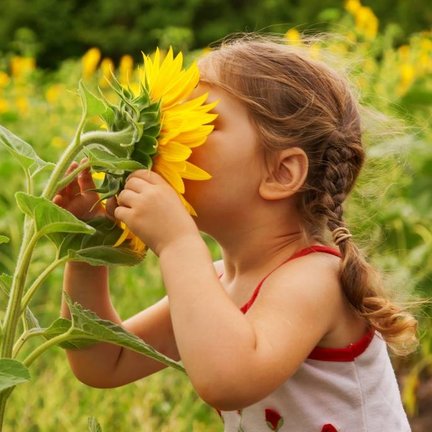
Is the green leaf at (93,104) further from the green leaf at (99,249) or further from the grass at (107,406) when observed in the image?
the grass at (107,406)

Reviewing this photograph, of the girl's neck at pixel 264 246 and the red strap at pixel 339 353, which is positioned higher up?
the girl's neck at pixel 264 246

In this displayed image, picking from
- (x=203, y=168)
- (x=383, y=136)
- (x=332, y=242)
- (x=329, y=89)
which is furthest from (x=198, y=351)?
(x=383, y=136)

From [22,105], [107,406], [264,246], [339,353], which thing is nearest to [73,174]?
[264,246]

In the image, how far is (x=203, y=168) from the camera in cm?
158

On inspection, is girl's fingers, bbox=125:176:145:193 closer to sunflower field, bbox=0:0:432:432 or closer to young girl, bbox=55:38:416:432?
young girl, bbox=55:38:416:432

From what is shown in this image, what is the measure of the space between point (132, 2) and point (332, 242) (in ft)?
32.4

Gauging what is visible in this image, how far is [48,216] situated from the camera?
1375mm

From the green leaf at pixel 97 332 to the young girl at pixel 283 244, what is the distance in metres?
0.10

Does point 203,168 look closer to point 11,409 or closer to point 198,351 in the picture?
point 198,351

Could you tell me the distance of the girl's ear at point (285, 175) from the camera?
1.65 m

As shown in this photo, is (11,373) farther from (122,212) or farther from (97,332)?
(122,212)

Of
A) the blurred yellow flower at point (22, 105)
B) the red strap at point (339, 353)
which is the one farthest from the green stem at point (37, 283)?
the blurred yellow flower at point (22, 105)

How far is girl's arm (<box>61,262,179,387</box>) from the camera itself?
1729 mm

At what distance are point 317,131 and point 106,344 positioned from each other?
465 millimetres
